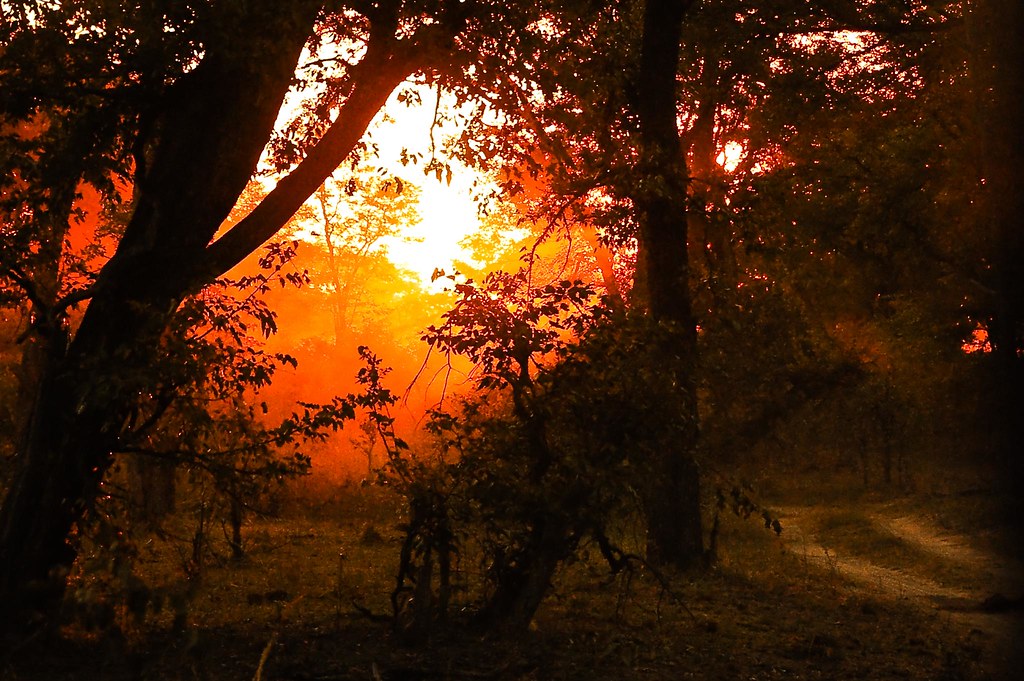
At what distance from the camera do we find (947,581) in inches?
587

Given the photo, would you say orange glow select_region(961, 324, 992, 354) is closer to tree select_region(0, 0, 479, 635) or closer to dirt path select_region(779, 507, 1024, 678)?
dirt path select_region(779, 507, 1024, 678)

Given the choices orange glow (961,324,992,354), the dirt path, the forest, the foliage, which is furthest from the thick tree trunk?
orange glow (961,324,992,354)

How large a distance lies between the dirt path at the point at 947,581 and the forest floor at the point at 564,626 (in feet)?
0.19

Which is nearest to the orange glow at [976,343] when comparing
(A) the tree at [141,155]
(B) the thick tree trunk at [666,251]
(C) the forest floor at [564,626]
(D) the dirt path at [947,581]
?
(D) the dirt path at [947,581]

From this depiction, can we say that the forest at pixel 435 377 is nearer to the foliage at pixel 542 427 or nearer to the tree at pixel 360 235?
→ the foliage at pixel 542 427

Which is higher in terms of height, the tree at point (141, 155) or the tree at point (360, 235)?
the tree at point (360, 235)

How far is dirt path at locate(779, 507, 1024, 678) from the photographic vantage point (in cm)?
877

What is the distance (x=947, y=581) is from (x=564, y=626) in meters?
9.30

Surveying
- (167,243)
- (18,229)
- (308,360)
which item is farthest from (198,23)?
(308,360)

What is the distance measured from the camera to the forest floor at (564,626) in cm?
639

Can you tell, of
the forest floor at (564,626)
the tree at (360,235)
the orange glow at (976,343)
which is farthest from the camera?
the tree at (360,235)

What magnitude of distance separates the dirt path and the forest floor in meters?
0.06

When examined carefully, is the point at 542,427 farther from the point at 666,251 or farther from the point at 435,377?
the point at 666,251

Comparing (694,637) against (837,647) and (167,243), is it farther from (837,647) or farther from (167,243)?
(167,243)
